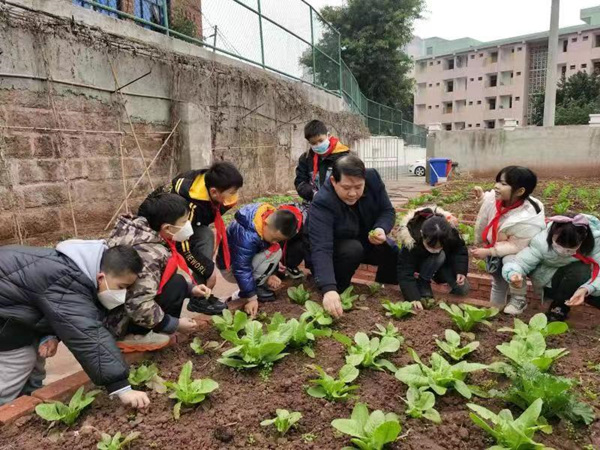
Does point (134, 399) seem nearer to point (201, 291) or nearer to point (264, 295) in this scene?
point (201, 291)

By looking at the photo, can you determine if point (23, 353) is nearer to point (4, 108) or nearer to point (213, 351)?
point (213, 351)

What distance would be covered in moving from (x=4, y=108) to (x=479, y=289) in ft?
16.1

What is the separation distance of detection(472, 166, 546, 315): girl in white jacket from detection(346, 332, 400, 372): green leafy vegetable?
1046 mm

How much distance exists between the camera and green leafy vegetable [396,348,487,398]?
1.93 metres

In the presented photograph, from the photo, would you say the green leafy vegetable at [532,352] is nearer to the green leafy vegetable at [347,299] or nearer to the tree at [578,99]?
the green leafy vegetable at [347,299]

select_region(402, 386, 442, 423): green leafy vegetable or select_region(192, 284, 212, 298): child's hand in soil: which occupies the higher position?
select_region(192, 284, 212, 298): child's hand in soil

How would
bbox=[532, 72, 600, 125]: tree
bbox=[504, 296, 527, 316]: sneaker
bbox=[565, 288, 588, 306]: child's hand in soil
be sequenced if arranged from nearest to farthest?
bbox=[565, 288, 588, 306]: child's hand in soil < bbox=[504, 296, 527, 316]: sneaker < bbox=[532, 72, 600, 125]: tree

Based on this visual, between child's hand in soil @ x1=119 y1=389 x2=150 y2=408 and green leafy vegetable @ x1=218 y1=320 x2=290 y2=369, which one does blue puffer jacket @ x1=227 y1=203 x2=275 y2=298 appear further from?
child's hand in soil @ x1=119 y1=389 x2=150 y2=408

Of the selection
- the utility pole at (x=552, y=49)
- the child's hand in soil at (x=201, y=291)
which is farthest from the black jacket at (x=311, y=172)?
the utility pole at (x=552, y=49)

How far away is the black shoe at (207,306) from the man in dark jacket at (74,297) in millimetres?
887

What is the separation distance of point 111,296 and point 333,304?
129 cm

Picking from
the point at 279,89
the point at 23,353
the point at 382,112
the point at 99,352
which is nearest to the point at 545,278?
the point at 99,352

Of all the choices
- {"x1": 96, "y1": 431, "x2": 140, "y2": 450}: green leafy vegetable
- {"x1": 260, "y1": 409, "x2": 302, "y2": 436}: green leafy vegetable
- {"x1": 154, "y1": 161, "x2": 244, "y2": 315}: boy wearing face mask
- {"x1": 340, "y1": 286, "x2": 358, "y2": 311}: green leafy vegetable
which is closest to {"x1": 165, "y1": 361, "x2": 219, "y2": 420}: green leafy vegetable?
{"x1": 96, "y1": 431, "x2": 140, "y2": 450}: green leafy vegetable

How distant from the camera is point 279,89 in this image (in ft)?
33.3
